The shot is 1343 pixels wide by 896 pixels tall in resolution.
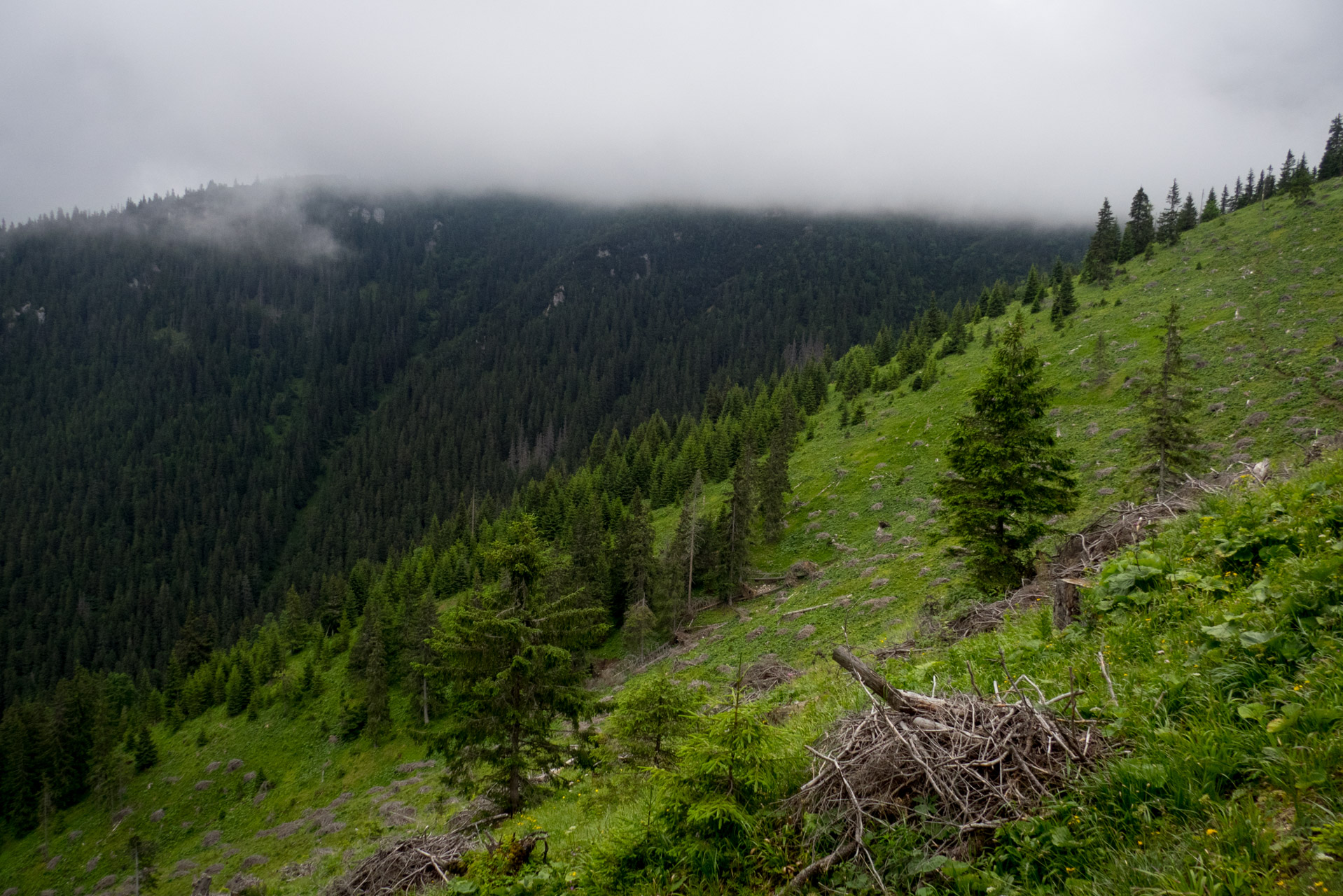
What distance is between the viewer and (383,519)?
166 m

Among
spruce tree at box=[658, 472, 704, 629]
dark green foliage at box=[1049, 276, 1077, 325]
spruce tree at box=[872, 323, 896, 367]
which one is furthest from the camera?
spruce tree at box=[872, 323, 896, 367]

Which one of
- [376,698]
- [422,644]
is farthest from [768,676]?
[376,698]

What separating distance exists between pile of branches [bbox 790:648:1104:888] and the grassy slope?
48.8 feet

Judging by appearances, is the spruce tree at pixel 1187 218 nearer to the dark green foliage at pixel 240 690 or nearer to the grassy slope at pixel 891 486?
the grassy slope at pixel 891 486

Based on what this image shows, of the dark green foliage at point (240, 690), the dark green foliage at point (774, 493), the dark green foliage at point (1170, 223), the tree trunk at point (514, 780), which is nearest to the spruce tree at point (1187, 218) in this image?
the dark green foliage at point (1170, 223)

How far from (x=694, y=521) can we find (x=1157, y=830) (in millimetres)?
45931

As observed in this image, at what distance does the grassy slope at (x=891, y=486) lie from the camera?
33.2 metres

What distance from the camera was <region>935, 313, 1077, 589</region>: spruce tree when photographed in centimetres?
1575

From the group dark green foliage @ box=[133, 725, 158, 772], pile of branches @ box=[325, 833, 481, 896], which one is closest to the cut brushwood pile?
pile of branches @ box=[325, 833, 481, 896]

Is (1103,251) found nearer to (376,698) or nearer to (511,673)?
(511,673)

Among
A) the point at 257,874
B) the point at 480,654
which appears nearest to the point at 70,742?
the point at 257,874

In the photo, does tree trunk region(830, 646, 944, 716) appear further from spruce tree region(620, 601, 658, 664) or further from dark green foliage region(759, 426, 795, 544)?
dark green foliage region(759, 426, 795, 544)

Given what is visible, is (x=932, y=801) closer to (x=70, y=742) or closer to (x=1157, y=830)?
(x=1157, y=830)

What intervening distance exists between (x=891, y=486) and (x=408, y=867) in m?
49.1
